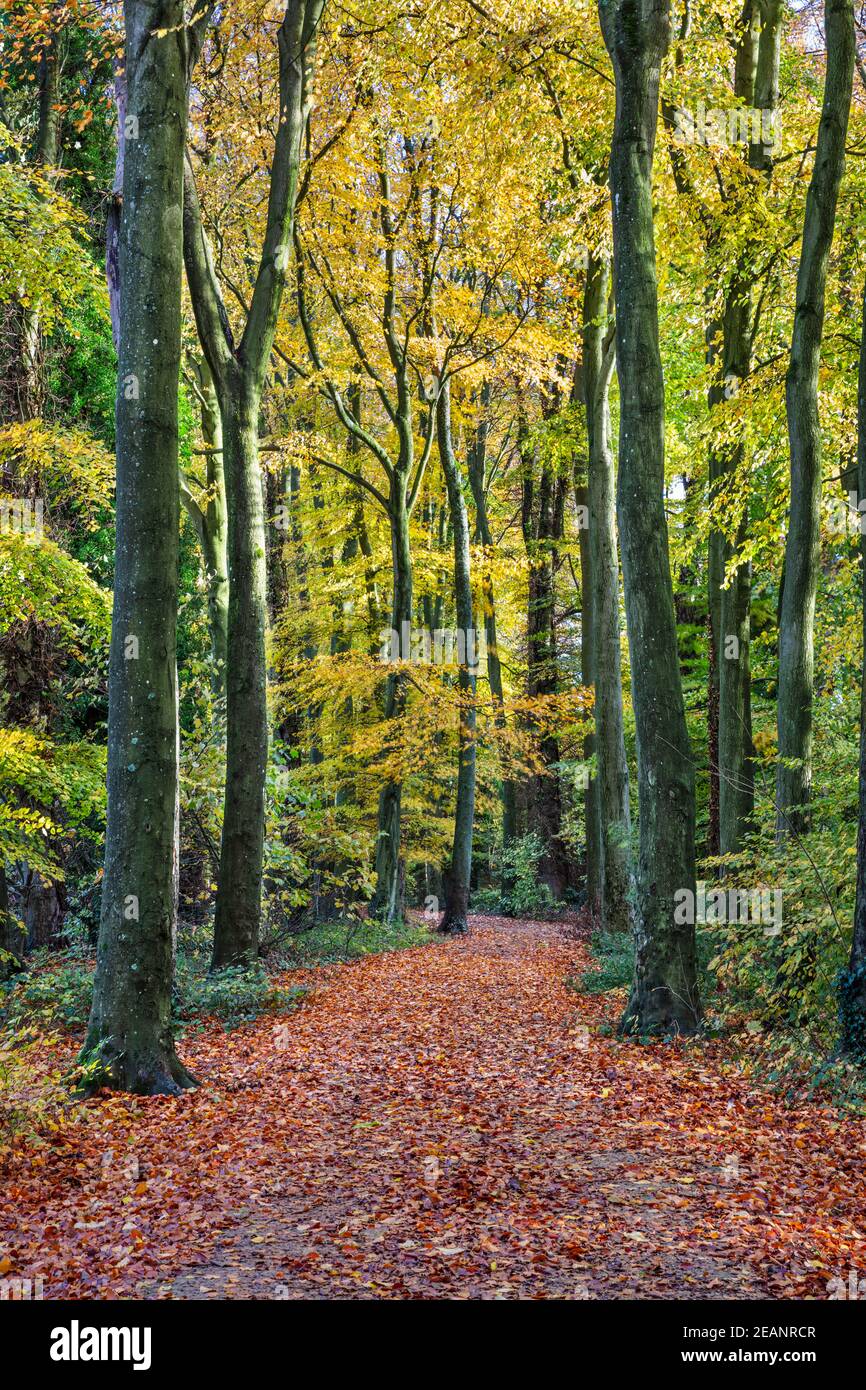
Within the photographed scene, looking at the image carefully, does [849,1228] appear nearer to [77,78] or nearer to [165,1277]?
[165,1277]

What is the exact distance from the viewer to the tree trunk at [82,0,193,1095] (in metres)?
6.65

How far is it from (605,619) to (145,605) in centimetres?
881

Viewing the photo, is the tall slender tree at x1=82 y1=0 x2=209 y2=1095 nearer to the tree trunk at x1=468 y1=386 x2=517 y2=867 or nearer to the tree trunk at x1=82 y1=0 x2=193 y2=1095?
the tree trunk at x1=82 y1=0 x2=193 y2=1095

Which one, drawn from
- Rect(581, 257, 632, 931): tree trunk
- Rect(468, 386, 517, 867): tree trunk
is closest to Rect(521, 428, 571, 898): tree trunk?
Rect(468, 386, 517, 867): tree trunk

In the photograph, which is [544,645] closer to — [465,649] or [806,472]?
[465,649]

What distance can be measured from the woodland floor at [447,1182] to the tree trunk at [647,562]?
0.74m

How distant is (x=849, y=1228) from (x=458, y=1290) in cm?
179

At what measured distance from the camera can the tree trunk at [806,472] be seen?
8.77 metres

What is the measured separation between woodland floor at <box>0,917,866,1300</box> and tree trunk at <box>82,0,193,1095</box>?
628 millimetres

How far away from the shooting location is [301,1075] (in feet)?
24.3

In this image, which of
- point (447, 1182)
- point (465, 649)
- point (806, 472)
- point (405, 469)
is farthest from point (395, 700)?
point (447, 1182)

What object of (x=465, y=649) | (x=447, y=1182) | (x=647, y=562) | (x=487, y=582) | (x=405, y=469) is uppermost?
(x=405, y=469)

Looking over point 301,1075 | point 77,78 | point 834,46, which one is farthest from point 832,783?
point 77,78

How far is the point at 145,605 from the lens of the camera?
6836 mm
